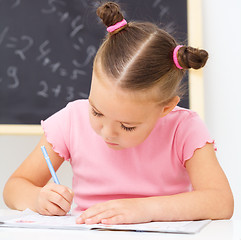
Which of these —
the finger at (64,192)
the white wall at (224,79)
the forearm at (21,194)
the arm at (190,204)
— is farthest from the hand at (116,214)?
the white wall at (224,79)

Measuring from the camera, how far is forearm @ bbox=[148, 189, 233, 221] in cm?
87

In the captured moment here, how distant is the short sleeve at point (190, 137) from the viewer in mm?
1076

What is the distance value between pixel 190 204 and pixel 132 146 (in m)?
0.18

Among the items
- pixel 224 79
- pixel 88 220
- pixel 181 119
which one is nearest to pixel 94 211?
pixel 88 220

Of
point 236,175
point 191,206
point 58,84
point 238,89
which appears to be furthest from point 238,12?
point 191,206

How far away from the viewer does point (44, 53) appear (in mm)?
1735

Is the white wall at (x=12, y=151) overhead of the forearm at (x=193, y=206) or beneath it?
beneath

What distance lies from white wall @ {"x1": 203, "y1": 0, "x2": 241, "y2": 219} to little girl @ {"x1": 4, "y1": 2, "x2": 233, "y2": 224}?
544 mm

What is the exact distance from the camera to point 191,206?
901 mm

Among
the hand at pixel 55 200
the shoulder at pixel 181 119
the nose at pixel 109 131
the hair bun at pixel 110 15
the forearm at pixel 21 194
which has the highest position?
the hair bun at pixel 110 15

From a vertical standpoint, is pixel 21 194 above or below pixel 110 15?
below

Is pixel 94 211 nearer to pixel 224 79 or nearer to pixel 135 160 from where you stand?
pixel 135 160

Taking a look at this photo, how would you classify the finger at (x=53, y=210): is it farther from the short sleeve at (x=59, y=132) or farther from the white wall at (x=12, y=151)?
the white wall at (x=12, y=151)

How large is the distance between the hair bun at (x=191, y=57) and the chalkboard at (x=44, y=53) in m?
0.77
